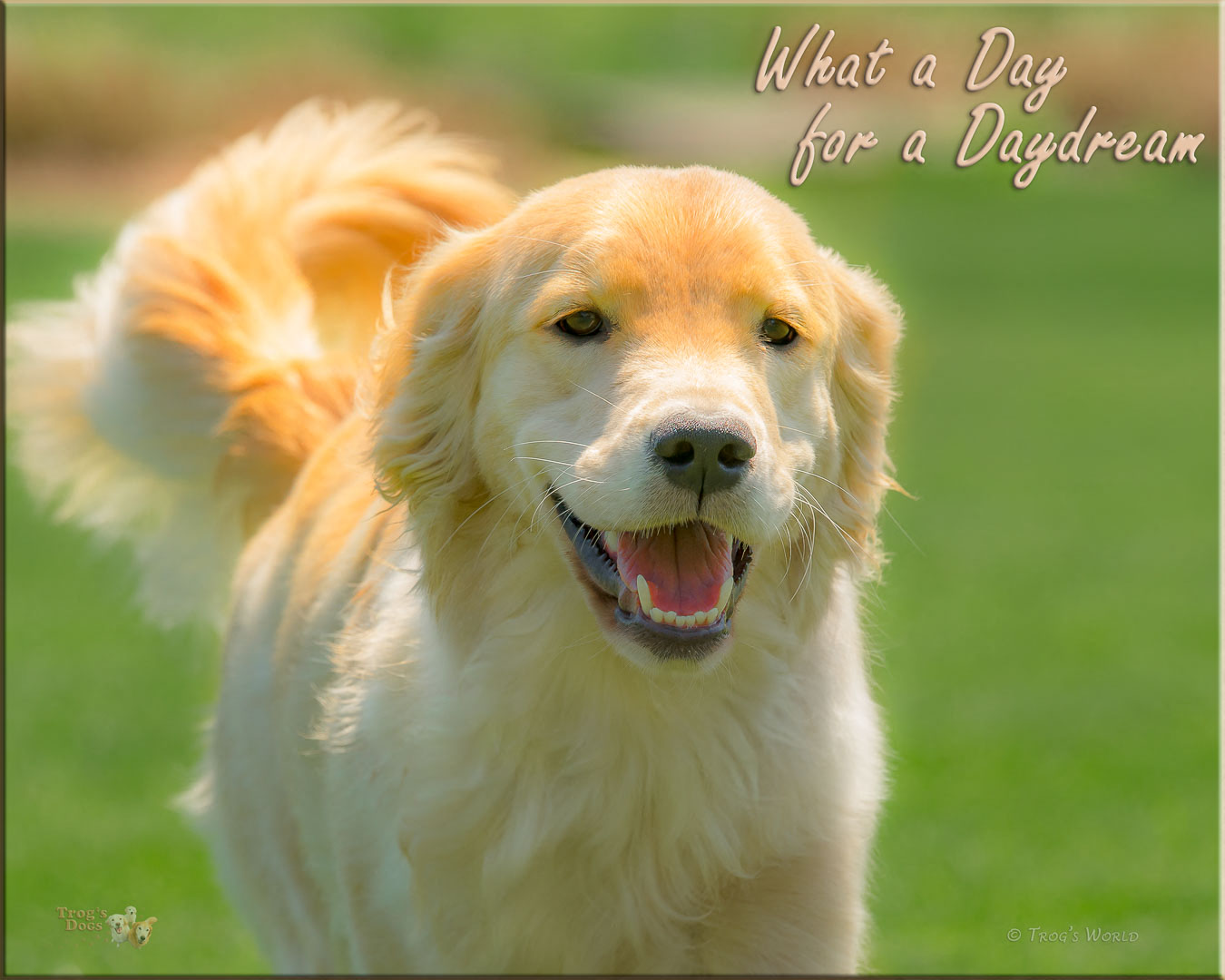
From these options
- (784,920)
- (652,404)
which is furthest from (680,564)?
(784,920)

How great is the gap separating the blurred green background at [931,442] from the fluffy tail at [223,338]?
0.59 m

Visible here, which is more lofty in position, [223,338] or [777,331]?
[777,331]

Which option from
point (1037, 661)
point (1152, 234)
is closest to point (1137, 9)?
point (1152, 234)

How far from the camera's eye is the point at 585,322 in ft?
9.82

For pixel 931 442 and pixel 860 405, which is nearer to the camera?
pixel 860 405

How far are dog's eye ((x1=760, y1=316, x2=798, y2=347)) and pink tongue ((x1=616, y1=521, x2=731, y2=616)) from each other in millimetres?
407

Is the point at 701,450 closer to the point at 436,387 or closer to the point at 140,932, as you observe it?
the point at 436,387

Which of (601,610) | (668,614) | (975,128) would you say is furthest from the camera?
(975,128)

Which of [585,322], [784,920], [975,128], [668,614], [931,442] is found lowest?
[784,920]

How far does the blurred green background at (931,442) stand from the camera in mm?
6152

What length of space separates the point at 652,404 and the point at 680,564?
0.41 metres

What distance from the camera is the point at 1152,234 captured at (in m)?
25.6

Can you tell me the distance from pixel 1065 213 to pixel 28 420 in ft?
79.5

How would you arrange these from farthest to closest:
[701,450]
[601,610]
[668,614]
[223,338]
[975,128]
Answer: [223,338] < [975,128] < [601,610] < [668,614] < [701,450]
